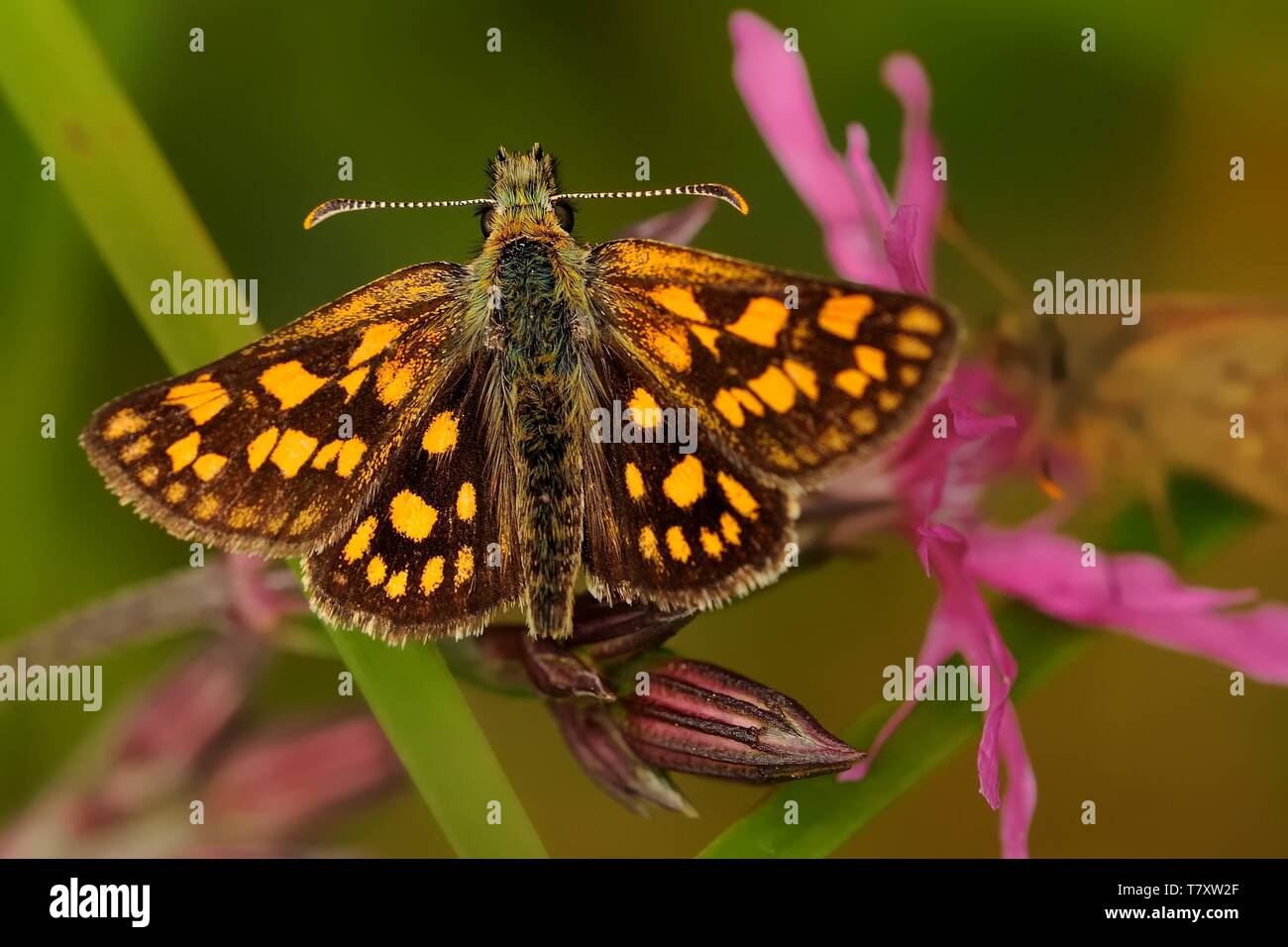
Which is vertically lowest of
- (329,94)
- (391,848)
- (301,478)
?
(391,848)

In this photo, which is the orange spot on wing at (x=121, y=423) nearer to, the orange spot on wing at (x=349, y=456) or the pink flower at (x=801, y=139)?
the orange spot on wing at (x=349, y=456)

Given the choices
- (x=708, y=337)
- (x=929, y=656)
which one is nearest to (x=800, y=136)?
(x=708, y=337)

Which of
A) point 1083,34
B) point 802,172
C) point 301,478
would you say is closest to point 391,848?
point 301,478

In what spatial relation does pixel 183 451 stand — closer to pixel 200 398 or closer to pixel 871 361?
pixel 200 398

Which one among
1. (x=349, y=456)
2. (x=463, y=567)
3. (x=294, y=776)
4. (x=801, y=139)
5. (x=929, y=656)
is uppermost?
(x=801, y=139)

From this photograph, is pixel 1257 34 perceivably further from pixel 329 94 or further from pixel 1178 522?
pixel 329 94

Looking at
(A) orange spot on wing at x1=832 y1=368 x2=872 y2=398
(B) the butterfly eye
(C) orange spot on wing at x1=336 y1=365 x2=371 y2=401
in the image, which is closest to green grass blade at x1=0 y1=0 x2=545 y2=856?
(C) orange spot on wing at x1=336 y1=365 x2=371 y2=401
